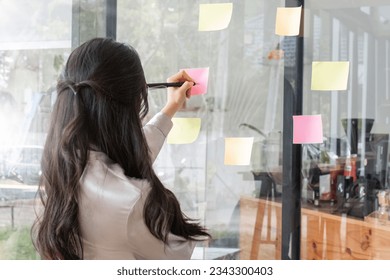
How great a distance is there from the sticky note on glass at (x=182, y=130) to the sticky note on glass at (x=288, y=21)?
42cm

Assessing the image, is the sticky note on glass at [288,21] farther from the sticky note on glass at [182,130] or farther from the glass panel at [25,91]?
the glass panel at [25,91]

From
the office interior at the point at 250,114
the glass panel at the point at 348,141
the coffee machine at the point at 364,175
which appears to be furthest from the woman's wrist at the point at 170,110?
the coffee machine at the point at 364,175

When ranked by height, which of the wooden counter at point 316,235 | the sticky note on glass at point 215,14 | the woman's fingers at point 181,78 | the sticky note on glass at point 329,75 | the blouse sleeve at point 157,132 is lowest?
the wooden counter at point 316,235

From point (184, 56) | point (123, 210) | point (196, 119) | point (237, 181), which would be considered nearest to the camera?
point (123, 210)

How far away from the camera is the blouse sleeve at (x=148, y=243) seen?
38.4 inches

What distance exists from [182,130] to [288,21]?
19.5 inches

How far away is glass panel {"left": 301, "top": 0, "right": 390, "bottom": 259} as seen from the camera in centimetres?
167

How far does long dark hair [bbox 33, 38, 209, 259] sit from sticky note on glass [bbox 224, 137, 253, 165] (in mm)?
658

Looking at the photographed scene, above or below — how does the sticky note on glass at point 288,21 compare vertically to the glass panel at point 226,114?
above

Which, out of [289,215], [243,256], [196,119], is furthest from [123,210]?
Answer: [289,215]

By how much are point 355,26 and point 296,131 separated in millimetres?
593

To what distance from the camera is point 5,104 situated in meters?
1.58

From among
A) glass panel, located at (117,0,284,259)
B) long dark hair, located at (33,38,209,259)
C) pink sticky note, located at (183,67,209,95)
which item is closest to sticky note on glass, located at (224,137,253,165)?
glass panel, located at (117,0,284,259)

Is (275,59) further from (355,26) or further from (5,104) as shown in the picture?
(5,104)
